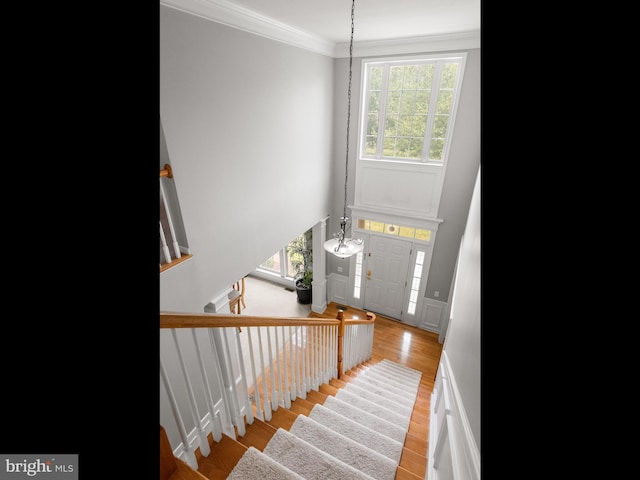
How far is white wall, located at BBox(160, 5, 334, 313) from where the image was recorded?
2.67 m

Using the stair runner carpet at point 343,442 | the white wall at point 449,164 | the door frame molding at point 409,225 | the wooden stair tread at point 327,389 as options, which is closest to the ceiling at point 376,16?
the white wall at point 449,164

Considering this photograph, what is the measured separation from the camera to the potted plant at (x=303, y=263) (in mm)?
6785

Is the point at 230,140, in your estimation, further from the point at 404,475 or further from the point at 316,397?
the point at 404,475

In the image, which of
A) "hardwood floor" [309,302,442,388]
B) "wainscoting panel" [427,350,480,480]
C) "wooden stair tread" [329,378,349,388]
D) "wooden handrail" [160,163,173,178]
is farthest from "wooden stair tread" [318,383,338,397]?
"wooden handrail" [160,163,173,178]

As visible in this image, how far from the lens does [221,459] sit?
5.39 ft

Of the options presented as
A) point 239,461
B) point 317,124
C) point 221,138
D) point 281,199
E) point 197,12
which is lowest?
point 239,461

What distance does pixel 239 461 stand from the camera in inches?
63.7

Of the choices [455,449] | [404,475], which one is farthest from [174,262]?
[455,449]

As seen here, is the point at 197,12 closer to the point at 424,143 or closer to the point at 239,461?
the point at 239,461

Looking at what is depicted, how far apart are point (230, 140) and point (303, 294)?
13.5 feet

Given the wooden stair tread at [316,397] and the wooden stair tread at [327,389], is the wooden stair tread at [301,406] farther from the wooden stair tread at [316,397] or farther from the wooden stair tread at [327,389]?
the wooden stair tread at [327,389]
